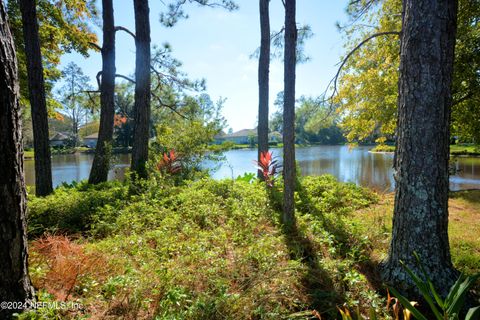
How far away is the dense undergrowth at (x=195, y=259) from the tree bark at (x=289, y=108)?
1.21ft

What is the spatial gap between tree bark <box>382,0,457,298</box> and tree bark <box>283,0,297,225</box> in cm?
160

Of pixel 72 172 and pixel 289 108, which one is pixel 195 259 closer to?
pixel 289 108

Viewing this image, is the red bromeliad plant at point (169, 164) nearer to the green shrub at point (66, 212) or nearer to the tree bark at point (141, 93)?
the tree bark at point (141, 93)

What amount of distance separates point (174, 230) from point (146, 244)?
0.52 meters

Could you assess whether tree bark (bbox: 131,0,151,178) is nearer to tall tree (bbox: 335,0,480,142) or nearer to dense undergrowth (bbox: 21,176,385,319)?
dense undergrowth (bbox: 21,176,385,319)

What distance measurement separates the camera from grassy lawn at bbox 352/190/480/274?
2990 millimetres

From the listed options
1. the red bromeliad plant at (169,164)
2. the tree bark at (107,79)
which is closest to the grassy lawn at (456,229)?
the red bromeliad plant at (169,164)

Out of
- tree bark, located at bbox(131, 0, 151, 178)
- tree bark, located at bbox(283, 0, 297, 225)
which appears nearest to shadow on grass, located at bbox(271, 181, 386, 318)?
tree bark, located at bbox(283, 0, 297, 225)

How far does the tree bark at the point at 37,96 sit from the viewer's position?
18.6 ft

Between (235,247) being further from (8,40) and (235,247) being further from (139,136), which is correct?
(139,136)

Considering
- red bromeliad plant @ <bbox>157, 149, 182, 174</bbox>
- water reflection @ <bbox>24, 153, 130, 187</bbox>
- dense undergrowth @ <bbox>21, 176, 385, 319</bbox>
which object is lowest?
water reflection @ <bbox>24, 153, 130, 187</bbox>

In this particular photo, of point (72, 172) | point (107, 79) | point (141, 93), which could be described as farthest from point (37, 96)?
point (72, 172)

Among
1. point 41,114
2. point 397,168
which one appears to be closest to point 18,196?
point 397,168

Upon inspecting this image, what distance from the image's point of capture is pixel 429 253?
94.5 inches
